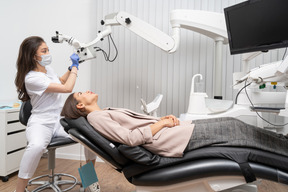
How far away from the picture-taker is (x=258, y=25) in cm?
131

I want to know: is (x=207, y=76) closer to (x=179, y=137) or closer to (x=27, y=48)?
(x=179, y=137)

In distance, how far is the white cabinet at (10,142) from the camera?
1.94m

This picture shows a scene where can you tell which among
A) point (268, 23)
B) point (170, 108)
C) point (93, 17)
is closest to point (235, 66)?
point (170, 108)

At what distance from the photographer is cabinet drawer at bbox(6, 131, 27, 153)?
6.53ft

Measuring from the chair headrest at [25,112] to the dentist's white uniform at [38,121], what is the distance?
0.09m

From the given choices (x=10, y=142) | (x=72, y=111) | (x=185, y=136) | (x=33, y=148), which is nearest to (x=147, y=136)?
(x=185, y=136)

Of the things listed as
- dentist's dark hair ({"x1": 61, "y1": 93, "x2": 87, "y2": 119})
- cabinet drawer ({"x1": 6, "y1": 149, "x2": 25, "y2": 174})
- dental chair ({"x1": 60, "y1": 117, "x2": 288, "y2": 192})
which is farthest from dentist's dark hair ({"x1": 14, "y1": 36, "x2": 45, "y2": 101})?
dental chair ({"x1": 60, "y1": 117, "x2": 288, "y2": 192})

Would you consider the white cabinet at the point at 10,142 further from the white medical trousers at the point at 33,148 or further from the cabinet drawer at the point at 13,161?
the white medical trousers at the point at 33,148

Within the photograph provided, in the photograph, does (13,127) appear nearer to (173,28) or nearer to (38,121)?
(38,121)

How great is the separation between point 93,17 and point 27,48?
1058mm

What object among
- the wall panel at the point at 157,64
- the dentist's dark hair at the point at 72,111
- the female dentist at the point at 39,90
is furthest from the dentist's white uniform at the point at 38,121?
the wall panel at the point at 157,64

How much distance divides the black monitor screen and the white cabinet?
6.74 feet

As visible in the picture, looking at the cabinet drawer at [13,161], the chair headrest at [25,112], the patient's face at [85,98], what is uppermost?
the patient's face at [85,98]

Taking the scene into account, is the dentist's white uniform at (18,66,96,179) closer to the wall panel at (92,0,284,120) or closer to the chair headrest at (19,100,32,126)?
the chair headrest at (19,100,32,126)
